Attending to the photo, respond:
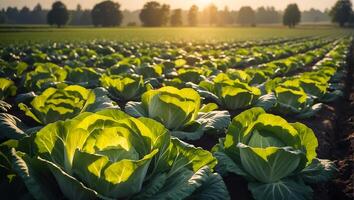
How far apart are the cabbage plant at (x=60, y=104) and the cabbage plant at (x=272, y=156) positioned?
2.01m

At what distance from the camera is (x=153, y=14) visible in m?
110

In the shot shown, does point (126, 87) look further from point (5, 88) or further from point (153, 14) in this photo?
point (153, 14)

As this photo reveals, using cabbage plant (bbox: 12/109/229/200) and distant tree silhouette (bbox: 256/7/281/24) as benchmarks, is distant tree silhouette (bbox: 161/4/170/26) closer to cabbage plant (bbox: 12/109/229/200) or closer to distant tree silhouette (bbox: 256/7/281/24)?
distant tree silhouette (bbox: 256/7/281/24)

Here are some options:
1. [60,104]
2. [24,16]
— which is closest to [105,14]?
[24,16]

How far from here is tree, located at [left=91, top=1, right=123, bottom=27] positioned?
104m

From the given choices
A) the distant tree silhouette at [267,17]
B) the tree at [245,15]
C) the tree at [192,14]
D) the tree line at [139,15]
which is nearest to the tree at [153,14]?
the tree line at [139,15]

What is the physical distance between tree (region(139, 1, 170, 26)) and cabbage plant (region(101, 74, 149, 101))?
10651 cm

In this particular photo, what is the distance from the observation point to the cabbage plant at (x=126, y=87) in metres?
6.52

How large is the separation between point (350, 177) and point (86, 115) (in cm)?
295

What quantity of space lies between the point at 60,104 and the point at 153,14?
10930cm

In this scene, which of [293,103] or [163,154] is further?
[293,103]

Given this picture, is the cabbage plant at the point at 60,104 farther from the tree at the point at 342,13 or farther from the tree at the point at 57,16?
the tree at the point at 342,13

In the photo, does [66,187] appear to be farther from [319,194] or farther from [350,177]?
[350,177]

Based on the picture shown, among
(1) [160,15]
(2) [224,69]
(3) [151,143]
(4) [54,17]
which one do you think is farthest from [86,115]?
(1) [160,15]
